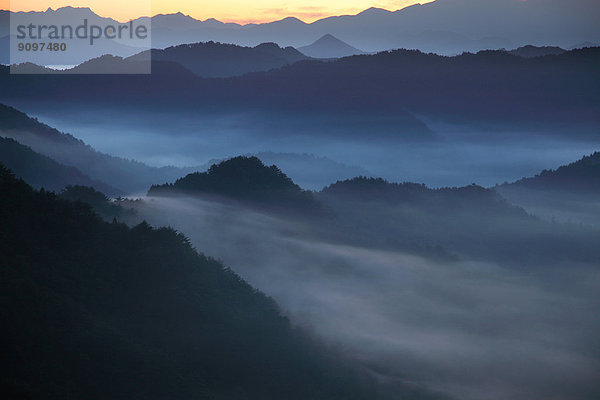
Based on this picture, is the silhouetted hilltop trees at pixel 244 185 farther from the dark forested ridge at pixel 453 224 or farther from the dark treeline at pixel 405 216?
the dark forested ridge at pixel 453 224

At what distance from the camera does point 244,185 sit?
92750mm

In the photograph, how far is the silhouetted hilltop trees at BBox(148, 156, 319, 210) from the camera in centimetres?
9031

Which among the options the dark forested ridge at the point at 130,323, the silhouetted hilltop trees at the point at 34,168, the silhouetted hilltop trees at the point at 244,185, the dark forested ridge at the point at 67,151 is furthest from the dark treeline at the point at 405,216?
the dark forested ridge at the point at 67,151

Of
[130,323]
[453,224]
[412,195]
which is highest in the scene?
[412,195]

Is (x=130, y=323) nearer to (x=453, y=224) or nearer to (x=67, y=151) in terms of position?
(x=453, y=224)

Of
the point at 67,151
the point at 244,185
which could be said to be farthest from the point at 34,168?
the point at 67,151

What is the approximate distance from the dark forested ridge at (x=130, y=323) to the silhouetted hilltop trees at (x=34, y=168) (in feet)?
228

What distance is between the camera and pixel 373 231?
11044cm

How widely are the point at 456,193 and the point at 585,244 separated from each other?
31487 mm

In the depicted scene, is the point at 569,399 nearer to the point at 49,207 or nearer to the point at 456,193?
the point at 49,207

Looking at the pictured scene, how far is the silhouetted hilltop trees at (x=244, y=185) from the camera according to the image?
90.3 metres

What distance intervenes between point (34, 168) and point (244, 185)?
4257 cm

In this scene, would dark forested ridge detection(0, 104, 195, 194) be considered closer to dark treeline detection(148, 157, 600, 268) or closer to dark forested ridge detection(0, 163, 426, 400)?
dark treeline detection(148, 157, 600, 268)

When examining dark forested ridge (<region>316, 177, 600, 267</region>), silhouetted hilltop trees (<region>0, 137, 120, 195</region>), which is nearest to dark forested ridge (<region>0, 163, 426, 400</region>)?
dark forested ridge (<region>316, 177, 600, 267</region>)
